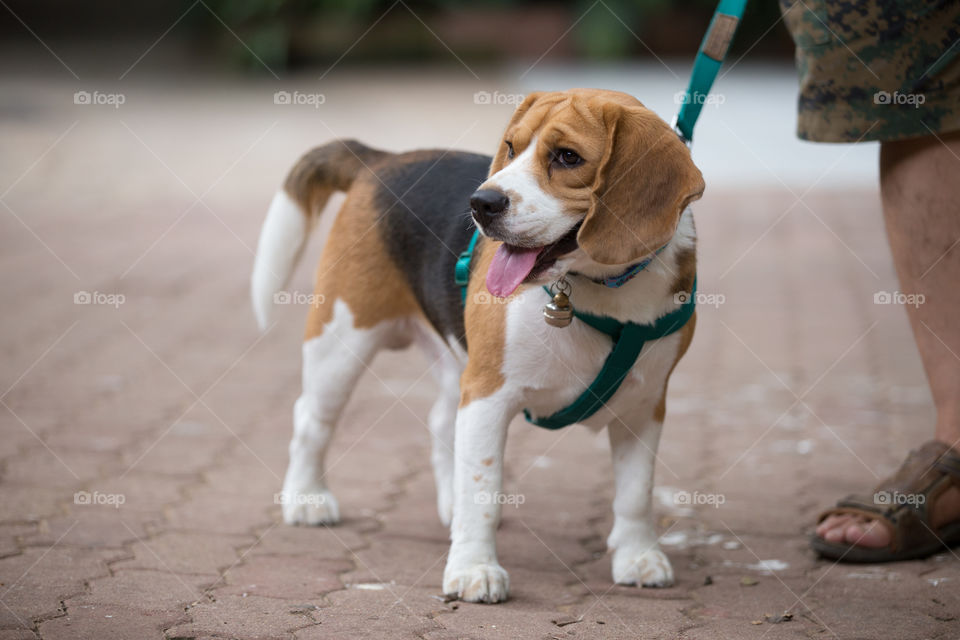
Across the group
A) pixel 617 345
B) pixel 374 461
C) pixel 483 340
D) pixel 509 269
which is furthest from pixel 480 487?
pixel 374 461

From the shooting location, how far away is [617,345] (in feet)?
10.1

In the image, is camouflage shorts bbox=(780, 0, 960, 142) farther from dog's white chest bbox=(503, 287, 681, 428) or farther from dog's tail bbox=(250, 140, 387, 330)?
dog's tail bbox=(250, 140, 387, 330)

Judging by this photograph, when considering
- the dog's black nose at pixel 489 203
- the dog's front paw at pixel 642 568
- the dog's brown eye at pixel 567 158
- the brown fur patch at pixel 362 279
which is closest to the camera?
the dog's black nose at pixel 489 203

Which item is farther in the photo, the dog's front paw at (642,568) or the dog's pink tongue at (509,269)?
the dog's front paw at (642,568)

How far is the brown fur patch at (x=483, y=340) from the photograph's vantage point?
316 cm

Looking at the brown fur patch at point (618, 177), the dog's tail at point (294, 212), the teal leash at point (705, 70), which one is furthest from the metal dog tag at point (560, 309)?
the dog's tail at point (294, 212)

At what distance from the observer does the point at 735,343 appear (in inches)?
255

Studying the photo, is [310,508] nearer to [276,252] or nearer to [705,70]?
[276,252]

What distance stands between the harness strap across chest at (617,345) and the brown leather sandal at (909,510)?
984mm

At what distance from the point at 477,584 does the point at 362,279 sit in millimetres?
1214

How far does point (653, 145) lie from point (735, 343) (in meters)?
3.76

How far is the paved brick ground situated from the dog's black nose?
1099 mm

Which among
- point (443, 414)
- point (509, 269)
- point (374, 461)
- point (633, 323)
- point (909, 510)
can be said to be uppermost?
point (509, 269)

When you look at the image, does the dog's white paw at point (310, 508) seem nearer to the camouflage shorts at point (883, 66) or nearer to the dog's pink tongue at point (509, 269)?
the dog's pink tongue at point (509, 269)
